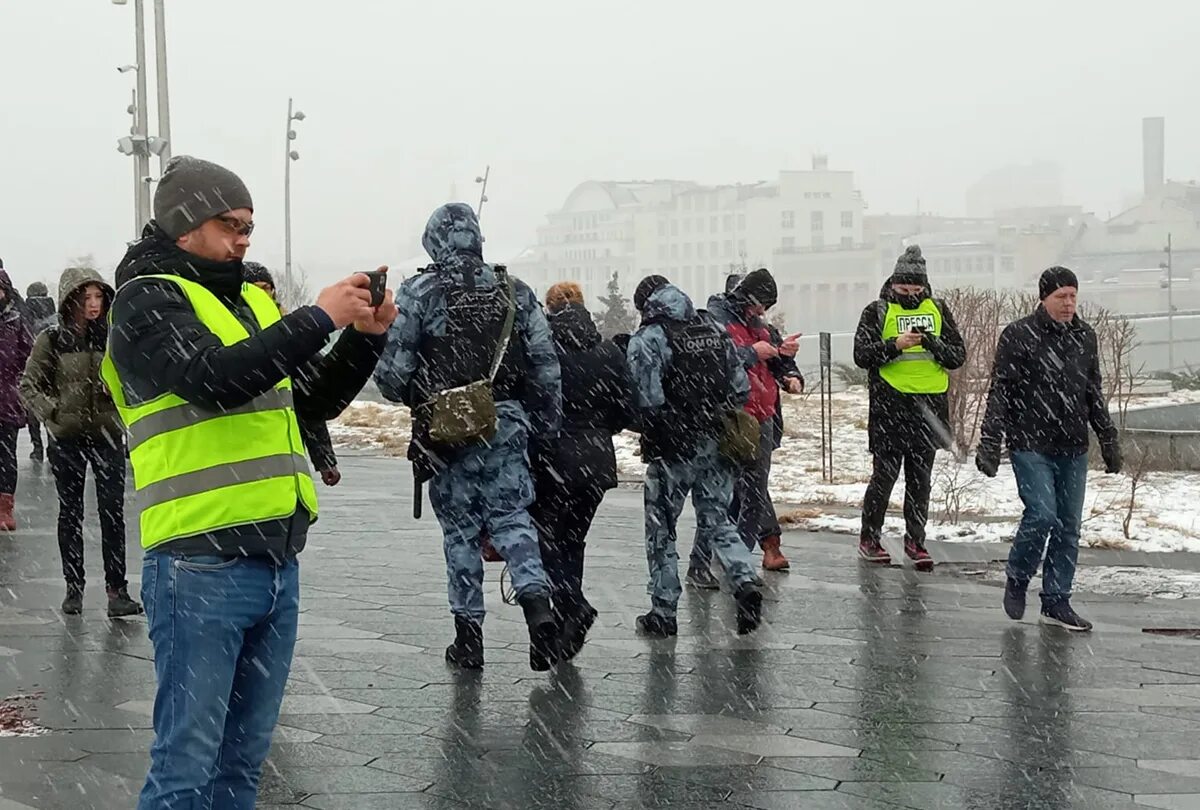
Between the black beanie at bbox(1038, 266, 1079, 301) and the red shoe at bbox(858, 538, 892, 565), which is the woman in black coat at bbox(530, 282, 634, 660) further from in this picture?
the red shoe at bbox(858, 538, 892, 565)

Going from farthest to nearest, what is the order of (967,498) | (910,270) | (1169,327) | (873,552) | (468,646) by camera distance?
(1169,327)
(967,498)
(873,552)
(910,270)
(468,646)

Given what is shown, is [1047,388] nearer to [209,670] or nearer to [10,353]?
[209,670]

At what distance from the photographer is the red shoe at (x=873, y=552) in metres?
9.70

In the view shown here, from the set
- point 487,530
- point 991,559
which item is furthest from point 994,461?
point 487,530

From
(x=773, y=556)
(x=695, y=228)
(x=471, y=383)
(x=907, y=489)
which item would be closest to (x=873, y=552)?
(x=907, y=489)

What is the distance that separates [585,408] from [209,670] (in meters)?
3.83

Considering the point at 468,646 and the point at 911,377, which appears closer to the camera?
the point at 468,646

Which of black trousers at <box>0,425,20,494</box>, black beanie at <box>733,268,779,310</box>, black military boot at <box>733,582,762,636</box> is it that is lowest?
black military boot at <box>733,582,762,636</box>

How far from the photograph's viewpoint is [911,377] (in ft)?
31.3

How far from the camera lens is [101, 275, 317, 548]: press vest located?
339 cm

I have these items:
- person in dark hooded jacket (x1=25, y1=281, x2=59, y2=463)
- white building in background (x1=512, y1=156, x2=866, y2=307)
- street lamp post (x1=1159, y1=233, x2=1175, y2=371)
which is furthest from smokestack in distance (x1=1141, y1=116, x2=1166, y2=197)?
person in dark hooded jacket (x1=25, y1=281, x2=59, y2=463)

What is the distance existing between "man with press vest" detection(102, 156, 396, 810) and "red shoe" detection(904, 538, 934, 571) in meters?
6.34

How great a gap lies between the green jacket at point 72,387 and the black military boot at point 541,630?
2488 mm

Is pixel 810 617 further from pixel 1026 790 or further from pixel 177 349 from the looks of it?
pixel 177 349
